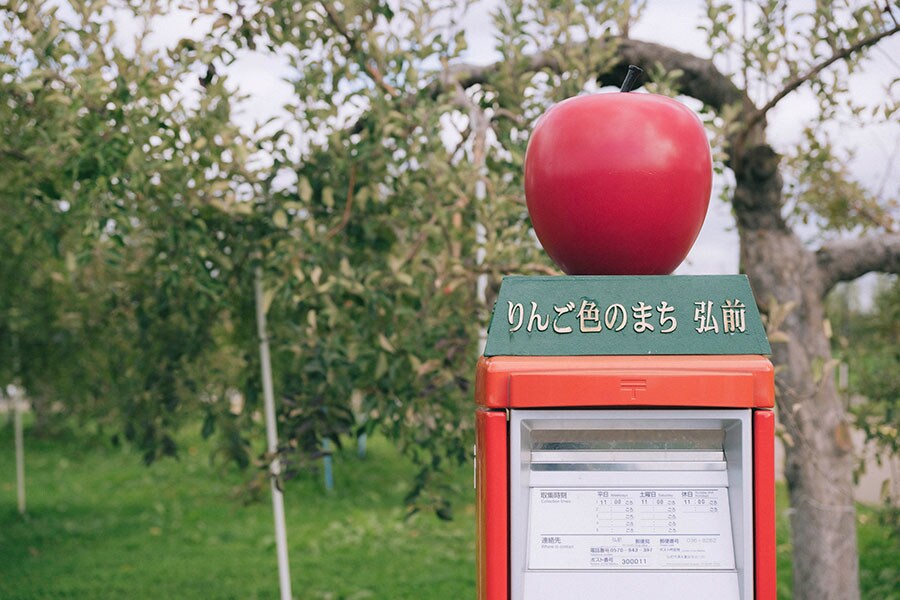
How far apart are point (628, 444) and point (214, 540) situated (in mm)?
6025

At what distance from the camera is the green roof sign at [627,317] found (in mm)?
1993

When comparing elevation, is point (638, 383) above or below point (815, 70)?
below

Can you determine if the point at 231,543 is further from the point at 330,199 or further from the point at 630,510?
the point at 630,510

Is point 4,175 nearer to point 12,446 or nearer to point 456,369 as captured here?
point 456,369

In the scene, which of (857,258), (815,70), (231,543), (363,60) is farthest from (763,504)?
(231,543)

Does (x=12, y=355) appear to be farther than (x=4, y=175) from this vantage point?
Yes

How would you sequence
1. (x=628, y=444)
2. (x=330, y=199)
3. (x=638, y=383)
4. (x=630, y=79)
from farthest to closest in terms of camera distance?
(x=330, y=199) < (x=630, y=79) < (x=628, y=444) < (x=638, y=383)

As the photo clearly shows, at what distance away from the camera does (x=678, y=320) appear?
200 centimetres

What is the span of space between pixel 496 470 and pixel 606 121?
2.52 ft

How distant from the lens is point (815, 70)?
372 centimetres

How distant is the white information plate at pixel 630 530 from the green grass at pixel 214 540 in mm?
1996

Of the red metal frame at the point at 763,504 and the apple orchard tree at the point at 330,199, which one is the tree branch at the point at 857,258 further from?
the red metal frame at the point at 763,504

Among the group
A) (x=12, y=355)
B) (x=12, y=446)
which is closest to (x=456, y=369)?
(x=12, y=355)

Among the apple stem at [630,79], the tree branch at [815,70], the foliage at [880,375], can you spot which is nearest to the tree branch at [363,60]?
the apple stem at [630,79]
